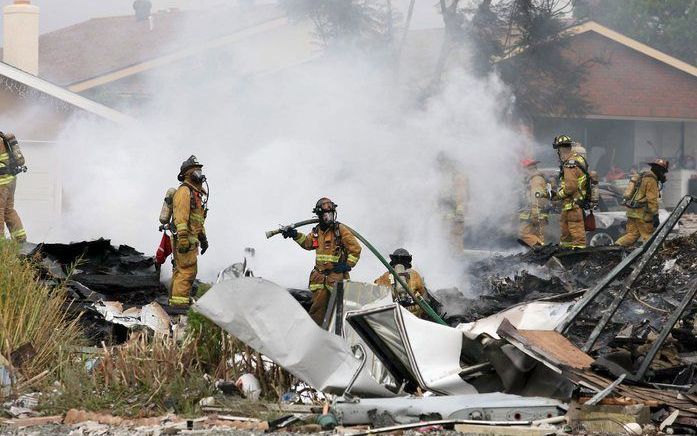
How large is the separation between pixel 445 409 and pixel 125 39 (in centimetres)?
2665

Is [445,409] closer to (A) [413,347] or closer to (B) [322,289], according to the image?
(A) [413,347]

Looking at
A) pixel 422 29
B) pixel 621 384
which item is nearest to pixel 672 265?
pixel 621 384

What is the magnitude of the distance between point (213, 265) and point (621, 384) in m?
8.13

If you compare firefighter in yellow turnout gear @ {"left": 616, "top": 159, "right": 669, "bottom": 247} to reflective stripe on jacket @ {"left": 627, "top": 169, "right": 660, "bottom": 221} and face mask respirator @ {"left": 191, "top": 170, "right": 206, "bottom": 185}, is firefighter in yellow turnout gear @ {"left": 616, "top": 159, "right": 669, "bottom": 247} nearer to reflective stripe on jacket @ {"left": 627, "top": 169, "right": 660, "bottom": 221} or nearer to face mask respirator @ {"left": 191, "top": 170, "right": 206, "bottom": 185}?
reflective stripe on jacket @ {"left": 627, "top": 169, "right": 660, "bottom": 221}

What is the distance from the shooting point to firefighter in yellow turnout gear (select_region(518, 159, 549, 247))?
17141 mm

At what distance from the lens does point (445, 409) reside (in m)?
7.29

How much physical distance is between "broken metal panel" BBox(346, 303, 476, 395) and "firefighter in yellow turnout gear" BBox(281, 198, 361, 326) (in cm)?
331

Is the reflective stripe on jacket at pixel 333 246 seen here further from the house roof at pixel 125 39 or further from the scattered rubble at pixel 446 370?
the house roof at pixel 125 39

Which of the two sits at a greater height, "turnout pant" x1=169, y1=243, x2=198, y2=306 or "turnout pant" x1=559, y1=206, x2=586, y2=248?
"turnout pant" x1=559, y1=206, x2=586, y2=248

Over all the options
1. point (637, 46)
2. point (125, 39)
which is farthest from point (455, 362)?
point (125, 39)

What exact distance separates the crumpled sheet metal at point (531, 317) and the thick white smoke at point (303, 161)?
14.1ft

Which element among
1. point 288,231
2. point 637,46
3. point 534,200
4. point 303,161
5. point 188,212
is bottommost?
point 288,231

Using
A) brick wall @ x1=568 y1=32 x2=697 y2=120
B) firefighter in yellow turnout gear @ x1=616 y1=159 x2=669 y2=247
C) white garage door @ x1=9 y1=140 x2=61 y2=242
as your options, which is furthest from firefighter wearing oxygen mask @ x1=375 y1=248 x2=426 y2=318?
brick wall @ x1=568 y1=32 x2=697 y2=120

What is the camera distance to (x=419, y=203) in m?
16.9
